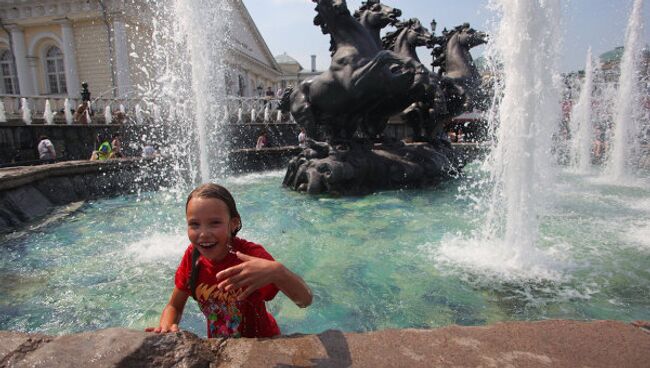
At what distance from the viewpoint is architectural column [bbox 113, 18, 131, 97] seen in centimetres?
2259

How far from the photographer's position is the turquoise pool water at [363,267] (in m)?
2.67

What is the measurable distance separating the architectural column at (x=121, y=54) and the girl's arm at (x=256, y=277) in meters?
24.2

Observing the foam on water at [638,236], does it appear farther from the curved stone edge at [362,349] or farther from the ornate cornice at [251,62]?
the ornate cornice at [251,62]

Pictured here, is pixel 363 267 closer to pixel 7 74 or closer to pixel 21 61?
pixel 21 61

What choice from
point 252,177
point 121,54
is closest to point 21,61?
point 121,54

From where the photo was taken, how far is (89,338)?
1406 millimetres

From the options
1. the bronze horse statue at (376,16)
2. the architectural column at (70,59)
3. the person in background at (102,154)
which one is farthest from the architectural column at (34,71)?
the bronze horse statue at (376,16)

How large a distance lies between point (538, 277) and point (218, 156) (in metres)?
7.77

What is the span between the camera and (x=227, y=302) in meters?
1.64

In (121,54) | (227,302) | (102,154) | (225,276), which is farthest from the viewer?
(121,54)

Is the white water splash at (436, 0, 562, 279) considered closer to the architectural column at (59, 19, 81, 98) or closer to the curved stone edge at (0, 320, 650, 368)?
the curved stone edge at (0, 320, 650, 368)

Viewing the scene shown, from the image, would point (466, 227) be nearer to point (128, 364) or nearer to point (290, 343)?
point (290, 343)

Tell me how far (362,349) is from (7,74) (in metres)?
32.5

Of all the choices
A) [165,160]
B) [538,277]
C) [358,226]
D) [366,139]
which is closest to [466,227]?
[358,226]
